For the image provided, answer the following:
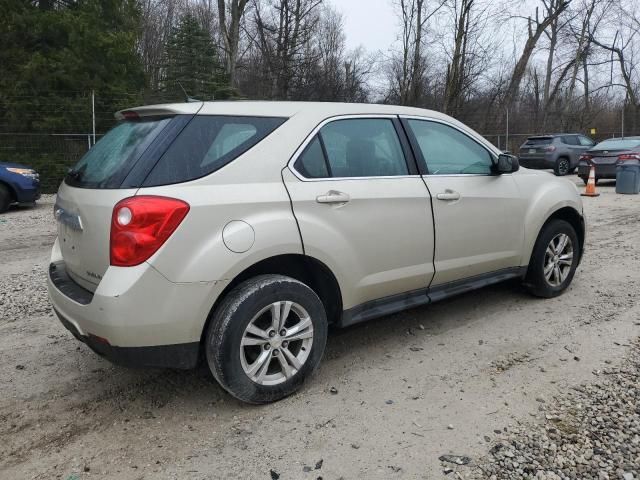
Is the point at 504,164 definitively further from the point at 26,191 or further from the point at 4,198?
the point at 4,198

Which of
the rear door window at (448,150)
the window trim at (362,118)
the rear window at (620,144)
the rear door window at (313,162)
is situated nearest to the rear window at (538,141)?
the rear window at (620,144)

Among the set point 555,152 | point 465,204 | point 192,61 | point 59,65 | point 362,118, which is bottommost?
point 465,204

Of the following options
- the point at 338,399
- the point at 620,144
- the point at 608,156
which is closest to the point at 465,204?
the point at 338,399

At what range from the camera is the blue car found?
10773 millimetres

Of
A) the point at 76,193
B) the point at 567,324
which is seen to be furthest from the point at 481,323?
the point at 76,193

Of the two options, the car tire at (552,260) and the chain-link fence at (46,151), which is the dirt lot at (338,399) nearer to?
the car tire at (552,260)

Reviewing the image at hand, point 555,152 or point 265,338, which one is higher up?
point 555,152

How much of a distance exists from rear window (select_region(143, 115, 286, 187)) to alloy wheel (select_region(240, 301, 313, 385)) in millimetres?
863

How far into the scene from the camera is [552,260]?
4781 millimetres

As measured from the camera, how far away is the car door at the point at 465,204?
3838 mm

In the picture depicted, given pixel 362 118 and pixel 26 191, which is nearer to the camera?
pixel 362 118

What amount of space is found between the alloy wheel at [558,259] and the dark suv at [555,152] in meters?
15.2

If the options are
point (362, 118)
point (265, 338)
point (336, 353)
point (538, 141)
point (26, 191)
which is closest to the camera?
point (265, 338)

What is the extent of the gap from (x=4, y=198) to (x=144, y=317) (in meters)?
9.99
